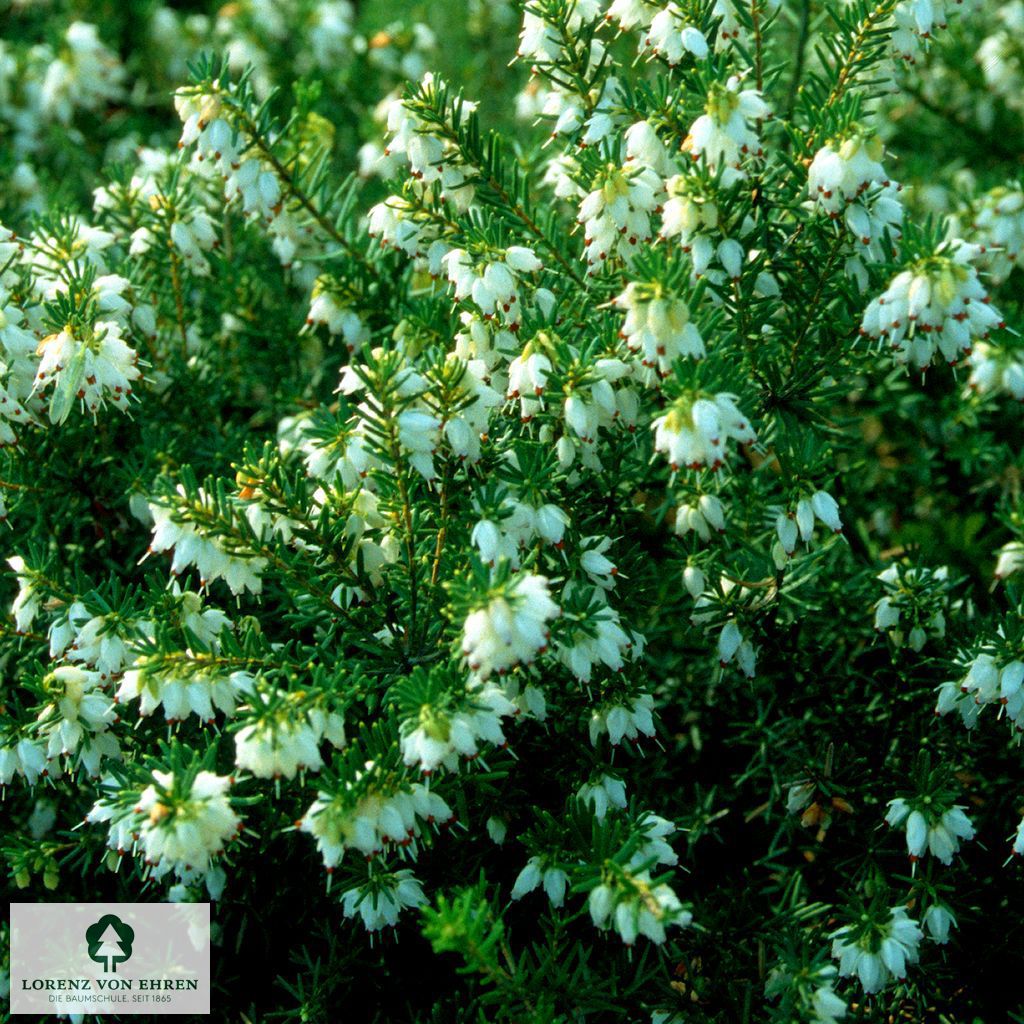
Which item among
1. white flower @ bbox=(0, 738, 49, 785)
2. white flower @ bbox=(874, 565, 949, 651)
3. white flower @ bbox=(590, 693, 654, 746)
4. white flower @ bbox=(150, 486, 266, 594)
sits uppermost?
white flower @ bbox=(150, 486, 266, 594)

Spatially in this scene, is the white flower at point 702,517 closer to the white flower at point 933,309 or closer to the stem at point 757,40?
the white flower at point 933,309

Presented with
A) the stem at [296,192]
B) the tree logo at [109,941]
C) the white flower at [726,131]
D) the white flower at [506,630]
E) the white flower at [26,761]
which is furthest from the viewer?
the tree logo at [109,941]

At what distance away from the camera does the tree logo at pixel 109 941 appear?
3580mm

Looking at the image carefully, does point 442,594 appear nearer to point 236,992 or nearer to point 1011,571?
point 236,992

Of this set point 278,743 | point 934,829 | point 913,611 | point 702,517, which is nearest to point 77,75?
point 702,517

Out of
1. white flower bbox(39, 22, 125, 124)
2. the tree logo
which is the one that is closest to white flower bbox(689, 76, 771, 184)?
the tree logo

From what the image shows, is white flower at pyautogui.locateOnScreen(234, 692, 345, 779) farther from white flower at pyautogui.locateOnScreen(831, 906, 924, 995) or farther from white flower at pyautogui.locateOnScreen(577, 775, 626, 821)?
white flower at pyautogui.locateOnScreen(831, 906, 924, 995)

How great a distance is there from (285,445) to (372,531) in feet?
2.08

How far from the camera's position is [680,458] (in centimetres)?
258

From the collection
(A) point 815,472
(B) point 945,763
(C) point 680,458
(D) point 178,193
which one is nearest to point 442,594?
(C) point 680,458

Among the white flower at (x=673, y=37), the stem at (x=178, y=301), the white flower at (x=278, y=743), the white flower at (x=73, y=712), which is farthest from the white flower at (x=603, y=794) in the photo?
the stem at (x=178, y=301)

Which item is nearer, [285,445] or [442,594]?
[442,594]

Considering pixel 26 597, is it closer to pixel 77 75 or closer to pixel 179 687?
pixel 179 687

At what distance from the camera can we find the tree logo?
3.58m
